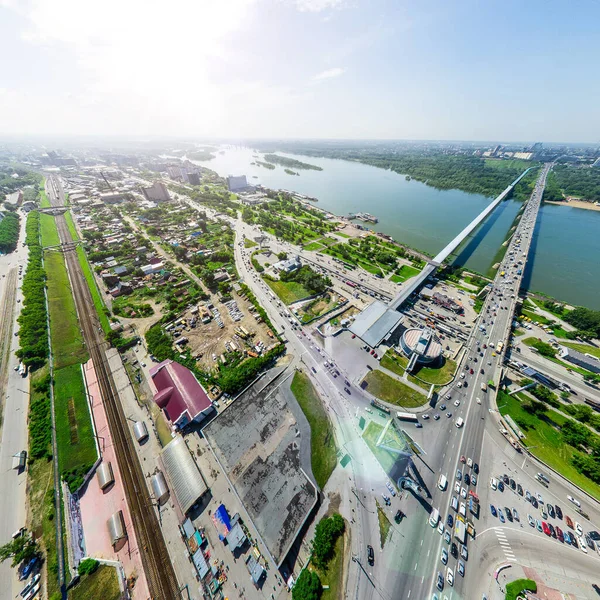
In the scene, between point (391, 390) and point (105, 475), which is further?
point (391, 390)

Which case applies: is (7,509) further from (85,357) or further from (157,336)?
(157,336)

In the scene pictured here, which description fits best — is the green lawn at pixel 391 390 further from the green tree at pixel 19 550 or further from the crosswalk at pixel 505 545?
the green tree at pixel 19 550

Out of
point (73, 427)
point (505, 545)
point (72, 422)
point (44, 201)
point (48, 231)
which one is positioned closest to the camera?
point (505, 545)

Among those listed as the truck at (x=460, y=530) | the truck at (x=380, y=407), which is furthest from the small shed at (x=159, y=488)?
the truck at (x=460, y=530)

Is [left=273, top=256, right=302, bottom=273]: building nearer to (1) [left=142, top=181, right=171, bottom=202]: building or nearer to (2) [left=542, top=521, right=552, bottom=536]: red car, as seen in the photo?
(2) [left=542, top=521, right=552, bottom=536]: red car

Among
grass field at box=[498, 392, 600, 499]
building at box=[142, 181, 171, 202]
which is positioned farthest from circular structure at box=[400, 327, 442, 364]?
building at box=[142, 181, 171, 202]

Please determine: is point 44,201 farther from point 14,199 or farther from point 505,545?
point 505,545

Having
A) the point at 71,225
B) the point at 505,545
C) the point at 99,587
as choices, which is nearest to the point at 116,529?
the point at 99,587
